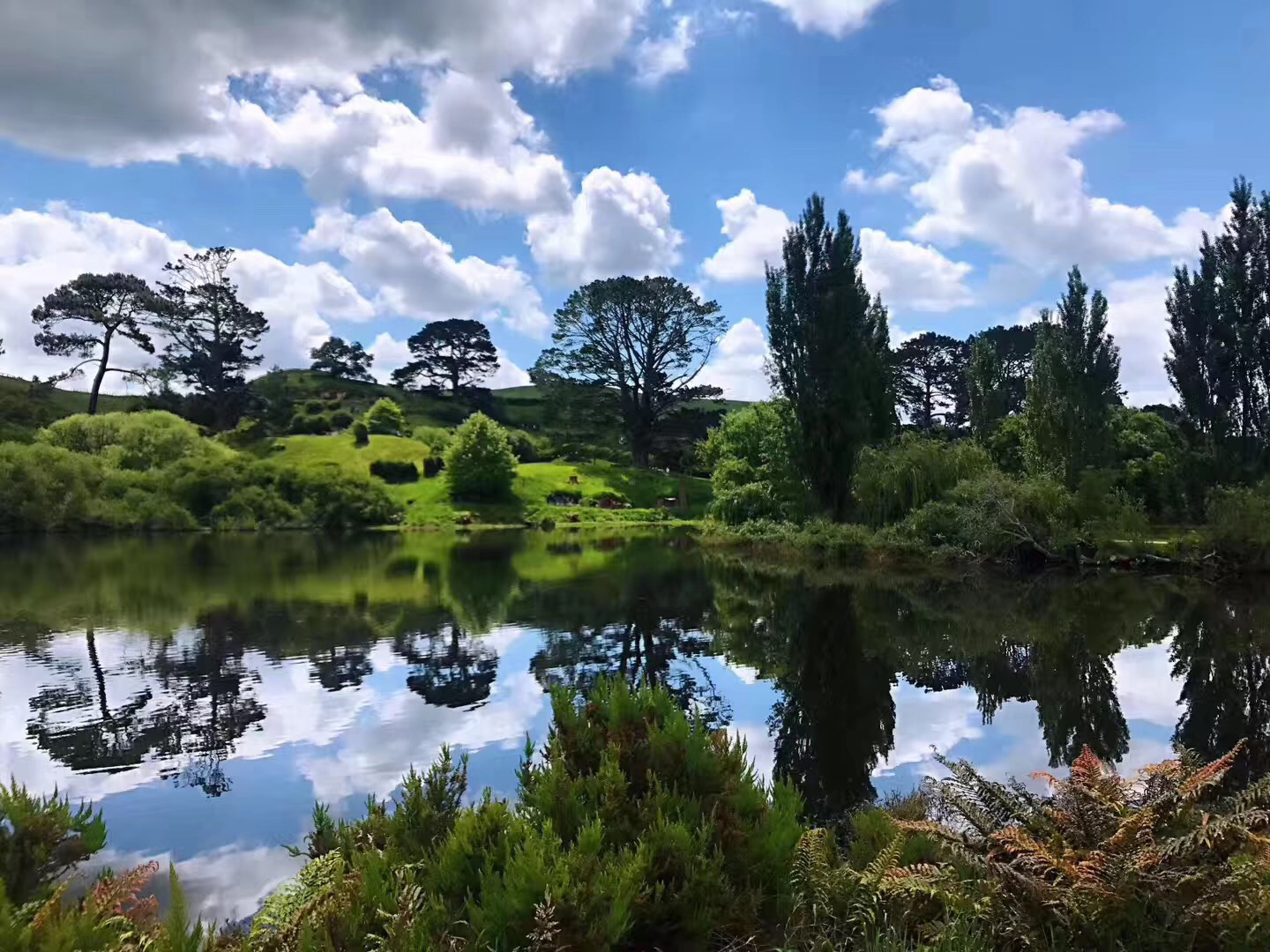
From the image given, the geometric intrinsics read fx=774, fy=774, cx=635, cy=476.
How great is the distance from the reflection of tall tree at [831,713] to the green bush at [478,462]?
49.5m

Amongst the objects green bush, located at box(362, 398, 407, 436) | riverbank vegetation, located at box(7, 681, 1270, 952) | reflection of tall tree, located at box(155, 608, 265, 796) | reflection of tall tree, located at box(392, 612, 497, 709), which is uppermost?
green bush, located at box(362, 398, 407, 436)

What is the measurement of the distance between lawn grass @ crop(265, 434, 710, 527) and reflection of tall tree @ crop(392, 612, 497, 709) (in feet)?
146

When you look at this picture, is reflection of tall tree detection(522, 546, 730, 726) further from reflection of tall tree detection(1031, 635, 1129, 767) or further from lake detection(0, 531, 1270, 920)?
reflection of tall tree detection(1031, 635, 1129, 767)

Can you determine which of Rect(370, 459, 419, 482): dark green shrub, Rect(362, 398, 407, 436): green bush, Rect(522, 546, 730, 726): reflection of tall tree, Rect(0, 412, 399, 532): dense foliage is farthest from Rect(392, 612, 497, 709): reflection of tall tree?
Rect(362, 398, 407, 436): green bush

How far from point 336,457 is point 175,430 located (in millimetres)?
13336

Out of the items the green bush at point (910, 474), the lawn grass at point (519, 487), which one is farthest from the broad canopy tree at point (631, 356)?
the green bush at point (910, 474)

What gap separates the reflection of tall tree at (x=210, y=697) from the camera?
31.7 ft

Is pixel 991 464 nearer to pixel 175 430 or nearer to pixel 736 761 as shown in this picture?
pixel 736 761

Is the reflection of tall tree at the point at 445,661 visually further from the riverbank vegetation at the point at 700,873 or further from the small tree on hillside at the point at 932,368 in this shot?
the small tree on hillside at the point at 932,368

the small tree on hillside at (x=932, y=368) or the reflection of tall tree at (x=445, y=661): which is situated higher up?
the small tree on hillside at (x=932, y=368)

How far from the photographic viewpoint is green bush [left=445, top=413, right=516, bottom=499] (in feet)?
216

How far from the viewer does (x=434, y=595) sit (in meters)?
24.7

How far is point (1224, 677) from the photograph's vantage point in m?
13.1

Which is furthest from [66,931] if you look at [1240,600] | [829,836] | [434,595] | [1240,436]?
[1240,436]
